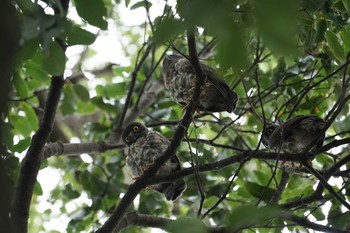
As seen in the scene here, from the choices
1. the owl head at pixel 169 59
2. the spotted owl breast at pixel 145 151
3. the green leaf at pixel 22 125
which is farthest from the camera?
the owl head at pixel 169 59

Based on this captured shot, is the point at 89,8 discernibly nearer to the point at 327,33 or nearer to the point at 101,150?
the point at 327,33

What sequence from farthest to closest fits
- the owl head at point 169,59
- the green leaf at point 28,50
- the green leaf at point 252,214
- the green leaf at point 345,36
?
the owl head at point 169,59
the green leaf at point 345,36
the green leaf at point 28,50
the green leaf at point 252,214

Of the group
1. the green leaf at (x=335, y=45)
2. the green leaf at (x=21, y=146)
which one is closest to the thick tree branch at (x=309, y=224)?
the green leaf at (x=335, y=45)

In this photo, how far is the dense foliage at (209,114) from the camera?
3.34 ft

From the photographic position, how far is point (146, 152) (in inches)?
166

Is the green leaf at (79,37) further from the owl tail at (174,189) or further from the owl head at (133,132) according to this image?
the owl head at (133,132)

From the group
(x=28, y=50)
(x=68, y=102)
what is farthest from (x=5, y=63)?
(x=68, y=102)

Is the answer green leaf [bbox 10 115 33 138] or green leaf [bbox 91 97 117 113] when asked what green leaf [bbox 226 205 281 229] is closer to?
green leaf [bbox 10 115 33 138]

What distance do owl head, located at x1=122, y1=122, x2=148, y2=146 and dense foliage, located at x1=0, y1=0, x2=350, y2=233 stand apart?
0.11m

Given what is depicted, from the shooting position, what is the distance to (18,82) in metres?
3.80

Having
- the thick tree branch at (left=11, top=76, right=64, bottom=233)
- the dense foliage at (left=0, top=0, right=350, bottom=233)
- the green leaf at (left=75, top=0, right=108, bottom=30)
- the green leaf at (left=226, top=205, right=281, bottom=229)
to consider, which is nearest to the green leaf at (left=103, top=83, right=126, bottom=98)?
the dense foliage at (left=0, top=0, right=350, bottom=233)

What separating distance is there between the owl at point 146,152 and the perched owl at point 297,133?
776mm

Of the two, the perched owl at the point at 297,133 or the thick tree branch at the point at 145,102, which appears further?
the thick tree branch at the point at 145,102

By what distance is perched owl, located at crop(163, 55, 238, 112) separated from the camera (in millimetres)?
3488
